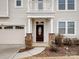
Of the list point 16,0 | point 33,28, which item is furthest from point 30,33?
point 16,0

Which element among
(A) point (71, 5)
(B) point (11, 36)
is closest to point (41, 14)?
(A) point (71, 5)

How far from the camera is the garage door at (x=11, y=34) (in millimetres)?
28469

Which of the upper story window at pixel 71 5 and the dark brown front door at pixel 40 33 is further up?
the upper story window at pixel 71 5

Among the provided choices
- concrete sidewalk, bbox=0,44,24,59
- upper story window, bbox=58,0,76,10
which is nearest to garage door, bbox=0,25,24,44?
concrete sidewalk, bbox=0,44,24,59

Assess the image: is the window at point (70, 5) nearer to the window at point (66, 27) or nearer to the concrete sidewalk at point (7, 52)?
the window at point (66, 27)

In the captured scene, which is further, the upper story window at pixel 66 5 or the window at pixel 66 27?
the upper story window at pixel 66 5

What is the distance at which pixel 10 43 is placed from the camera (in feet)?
93.0

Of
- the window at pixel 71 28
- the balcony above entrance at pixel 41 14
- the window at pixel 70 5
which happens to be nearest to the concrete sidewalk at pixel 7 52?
the balcony above entrance at pixel 41 14

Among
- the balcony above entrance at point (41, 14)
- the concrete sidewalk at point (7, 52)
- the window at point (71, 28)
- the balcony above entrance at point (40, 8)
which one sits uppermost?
the balcony above entrance at point (40, 8)

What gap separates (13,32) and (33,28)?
2791 mm

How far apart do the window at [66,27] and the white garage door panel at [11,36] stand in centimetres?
520

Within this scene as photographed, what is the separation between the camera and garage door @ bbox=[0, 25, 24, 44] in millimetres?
28469

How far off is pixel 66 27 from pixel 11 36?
7.56 metres

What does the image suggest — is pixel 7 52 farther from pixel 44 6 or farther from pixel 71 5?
pixel 71 5
